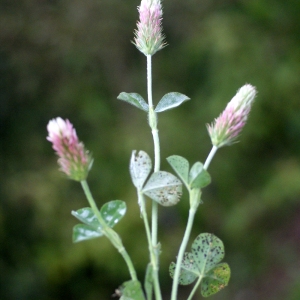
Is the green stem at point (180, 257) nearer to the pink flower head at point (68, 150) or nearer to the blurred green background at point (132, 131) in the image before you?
the pink flower head at point (68, 150)

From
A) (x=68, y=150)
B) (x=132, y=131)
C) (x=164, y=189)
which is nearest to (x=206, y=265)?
(x=164, y=189)

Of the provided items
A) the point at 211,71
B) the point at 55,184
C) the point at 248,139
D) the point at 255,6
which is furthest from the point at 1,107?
the point at 255,6

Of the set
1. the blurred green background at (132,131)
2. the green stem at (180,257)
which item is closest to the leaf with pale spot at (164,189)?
the green stem at (180,257)

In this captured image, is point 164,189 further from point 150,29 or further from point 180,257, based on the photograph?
point 150,29

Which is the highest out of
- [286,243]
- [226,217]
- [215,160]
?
[215,160]

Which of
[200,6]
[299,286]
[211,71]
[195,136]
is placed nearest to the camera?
[299,286]

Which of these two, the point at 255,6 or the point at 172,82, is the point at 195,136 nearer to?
the point at 172,82
